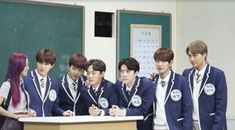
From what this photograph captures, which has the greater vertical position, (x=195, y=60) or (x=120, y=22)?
(x=120, y=22)

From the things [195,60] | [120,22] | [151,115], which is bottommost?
[151,115]

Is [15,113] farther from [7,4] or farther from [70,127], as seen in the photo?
[7,4]

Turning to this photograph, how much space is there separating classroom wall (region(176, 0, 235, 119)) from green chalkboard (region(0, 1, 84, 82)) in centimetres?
144

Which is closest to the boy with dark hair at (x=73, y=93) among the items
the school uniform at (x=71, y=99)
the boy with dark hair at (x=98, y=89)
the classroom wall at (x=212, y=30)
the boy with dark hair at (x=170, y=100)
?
the school uniform at (x=71, y=99)

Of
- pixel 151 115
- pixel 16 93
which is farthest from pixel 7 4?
pixel 151 115

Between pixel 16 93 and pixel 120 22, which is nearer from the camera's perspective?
pixel 16 93

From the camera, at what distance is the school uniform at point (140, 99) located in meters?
3.73

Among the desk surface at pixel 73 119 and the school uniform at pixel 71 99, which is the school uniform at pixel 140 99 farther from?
the school uniform at pixel 71 99

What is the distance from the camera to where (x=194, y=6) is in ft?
20.8

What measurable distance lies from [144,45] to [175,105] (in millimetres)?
2573

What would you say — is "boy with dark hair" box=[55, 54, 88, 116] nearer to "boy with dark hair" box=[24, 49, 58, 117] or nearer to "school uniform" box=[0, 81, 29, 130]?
"boy with dark hair" box=[24, 49, 58, 117]

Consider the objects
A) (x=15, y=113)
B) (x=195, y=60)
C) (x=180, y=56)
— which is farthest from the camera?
(x=180, y=56)

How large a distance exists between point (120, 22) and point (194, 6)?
0.99m

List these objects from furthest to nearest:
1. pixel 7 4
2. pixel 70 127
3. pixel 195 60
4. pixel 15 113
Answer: pixel 7 4
pixel 195 60
pixel 15 113
pixel 70 127
